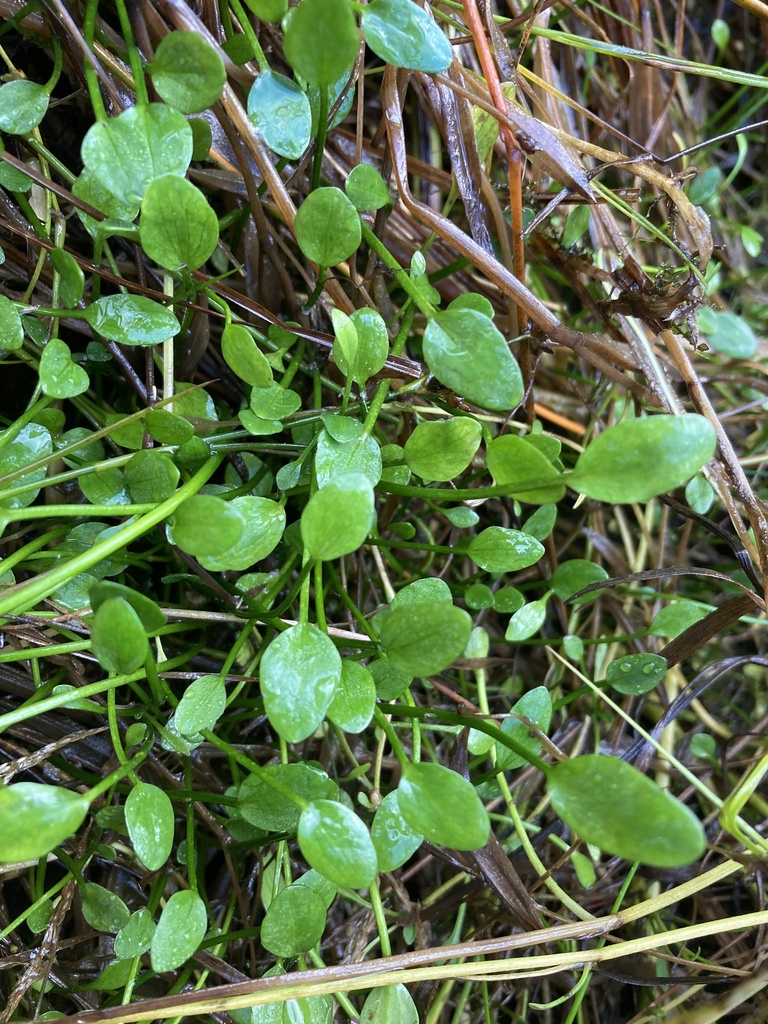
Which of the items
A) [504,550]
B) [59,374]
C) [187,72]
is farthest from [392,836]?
[187,72]

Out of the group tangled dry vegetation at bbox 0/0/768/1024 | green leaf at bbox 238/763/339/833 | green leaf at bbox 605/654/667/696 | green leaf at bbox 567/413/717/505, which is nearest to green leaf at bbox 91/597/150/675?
tangled dry vegetation at bbox 0/0/768/1024

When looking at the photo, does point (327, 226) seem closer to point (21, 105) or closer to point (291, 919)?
point (21, 105)

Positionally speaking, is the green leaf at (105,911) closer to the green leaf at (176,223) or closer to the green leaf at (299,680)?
the green leaf at (299,680)

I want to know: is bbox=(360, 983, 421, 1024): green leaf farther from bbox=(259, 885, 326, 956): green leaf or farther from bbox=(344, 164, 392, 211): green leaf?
bbox=(344, 164, 392, 211): green leaf

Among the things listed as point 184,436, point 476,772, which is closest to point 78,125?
point 184,436

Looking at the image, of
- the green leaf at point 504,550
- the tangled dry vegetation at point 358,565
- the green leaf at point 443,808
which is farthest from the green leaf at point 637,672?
the green leaf at point 443,808
